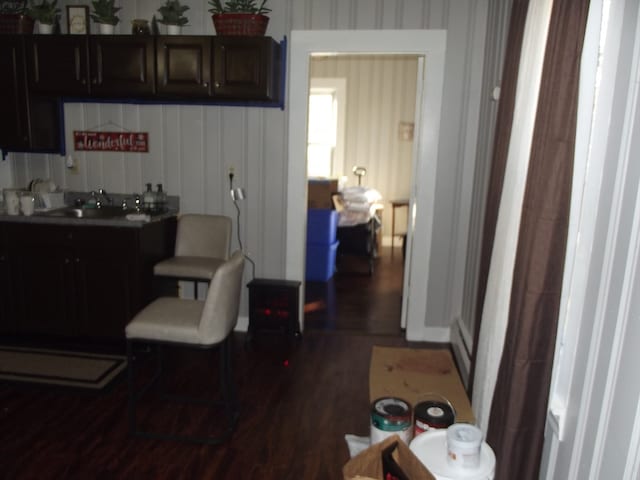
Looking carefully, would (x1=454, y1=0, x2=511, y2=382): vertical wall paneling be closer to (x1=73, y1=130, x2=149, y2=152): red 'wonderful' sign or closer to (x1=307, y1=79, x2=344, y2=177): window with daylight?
(x1=73, y1=130, x2=149, y2=152): red 'wonderful' sign

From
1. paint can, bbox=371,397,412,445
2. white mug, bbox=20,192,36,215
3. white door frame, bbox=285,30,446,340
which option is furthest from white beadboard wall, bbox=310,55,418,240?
paint can, bbox=371,397,412,445

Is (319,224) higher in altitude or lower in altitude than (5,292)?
higher

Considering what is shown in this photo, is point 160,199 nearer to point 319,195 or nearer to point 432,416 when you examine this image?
point 319,195

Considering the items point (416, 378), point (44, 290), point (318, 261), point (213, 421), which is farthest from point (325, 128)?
point (416, 378)

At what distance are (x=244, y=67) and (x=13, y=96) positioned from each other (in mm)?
1707

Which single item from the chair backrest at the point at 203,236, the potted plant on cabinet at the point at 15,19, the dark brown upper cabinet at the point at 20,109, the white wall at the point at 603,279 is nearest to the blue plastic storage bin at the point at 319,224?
the chair backrest at the point at 203,236

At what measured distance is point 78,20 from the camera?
3.50 meters

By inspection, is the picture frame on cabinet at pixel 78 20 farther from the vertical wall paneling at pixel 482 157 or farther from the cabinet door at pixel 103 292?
the vertical wall paneling at pixel 482 157

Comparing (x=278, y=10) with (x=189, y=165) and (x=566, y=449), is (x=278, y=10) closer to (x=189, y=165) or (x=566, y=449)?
(x=189, y=165)

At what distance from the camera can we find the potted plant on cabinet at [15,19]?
11.4 feet

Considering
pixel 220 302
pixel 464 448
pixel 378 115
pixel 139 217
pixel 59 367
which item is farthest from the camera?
pixel 378 115

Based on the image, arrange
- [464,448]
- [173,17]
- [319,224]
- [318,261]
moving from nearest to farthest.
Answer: [464,448], [173,17], [319,224], [318,261]

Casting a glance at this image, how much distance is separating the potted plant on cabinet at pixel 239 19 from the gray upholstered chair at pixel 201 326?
1719 millimetres

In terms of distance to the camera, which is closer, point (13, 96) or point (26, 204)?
point (26, 204)
